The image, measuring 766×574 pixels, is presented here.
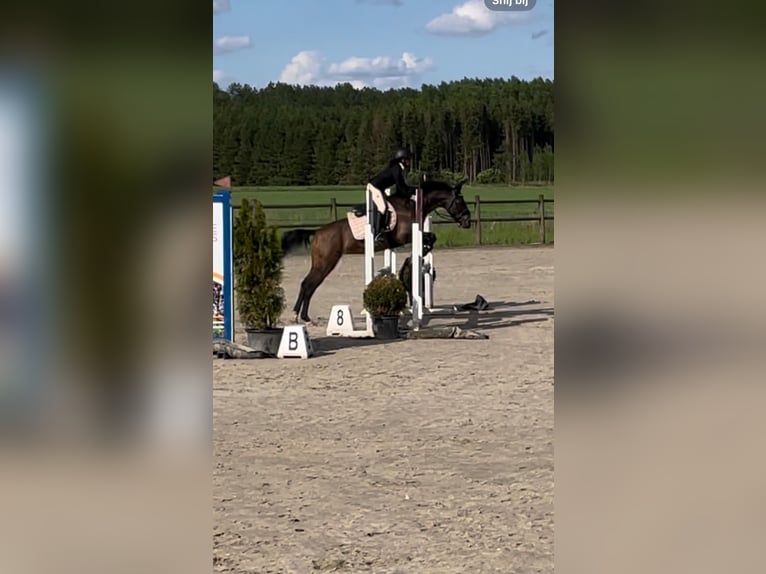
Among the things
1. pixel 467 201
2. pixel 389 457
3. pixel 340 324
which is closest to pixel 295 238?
pixel 340 324

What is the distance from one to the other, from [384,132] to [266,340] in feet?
33.1

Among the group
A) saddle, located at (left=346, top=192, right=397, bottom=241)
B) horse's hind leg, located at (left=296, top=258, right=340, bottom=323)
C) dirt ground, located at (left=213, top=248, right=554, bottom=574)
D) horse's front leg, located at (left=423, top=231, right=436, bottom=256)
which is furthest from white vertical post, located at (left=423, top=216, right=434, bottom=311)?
horse's hind leg, located at (left=296, top=258, right=340, bottom=323)

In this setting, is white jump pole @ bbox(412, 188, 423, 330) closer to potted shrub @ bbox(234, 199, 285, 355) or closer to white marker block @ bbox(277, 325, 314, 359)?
white marker block @ bbox(277, 325, 314, 359)

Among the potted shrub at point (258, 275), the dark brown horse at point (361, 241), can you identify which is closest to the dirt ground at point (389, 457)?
the potted shrub at point (258, 275)

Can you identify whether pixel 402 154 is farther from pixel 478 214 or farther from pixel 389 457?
pixel 478 214

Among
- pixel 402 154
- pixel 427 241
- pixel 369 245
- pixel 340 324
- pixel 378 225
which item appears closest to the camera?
pixel 340 324

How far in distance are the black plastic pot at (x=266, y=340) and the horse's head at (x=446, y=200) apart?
7.63ft

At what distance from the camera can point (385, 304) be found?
6996 mm

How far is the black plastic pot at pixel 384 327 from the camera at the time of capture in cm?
702
